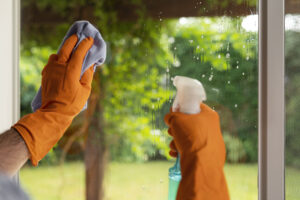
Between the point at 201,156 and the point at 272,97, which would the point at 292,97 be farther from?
the point at 201,156

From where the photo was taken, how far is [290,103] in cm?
Answer: 80

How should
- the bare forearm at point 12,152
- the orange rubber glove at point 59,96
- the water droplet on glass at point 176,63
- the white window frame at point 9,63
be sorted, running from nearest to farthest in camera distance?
the bare forearm at point 12,152 → the orange rubber glove at point 59,96 → the water droplet on glass at point 176,63 → the white window frame at point 9,63

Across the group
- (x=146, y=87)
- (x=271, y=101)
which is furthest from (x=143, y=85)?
(x=271, y=101)

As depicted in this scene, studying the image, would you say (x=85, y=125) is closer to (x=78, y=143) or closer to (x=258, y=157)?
(x=78, y=143)

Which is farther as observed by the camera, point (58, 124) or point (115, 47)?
point (115, 47)

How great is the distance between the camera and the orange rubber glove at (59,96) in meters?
0.77

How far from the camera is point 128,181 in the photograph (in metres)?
0.95

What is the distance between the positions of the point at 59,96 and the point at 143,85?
240mm

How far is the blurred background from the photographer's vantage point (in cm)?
83

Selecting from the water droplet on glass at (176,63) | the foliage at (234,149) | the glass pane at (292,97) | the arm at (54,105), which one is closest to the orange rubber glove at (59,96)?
the arm at (54,105)

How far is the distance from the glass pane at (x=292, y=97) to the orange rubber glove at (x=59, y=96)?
0.51m

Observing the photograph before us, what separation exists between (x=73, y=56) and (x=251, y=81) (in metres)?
0.46

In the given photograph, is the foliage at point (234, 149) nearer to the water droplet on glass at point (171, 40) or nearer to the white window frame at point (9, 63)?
the water droplet on glass at point (171, 40)

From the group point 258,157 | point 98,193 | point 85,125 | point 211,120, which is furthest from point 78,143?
point 258,157
